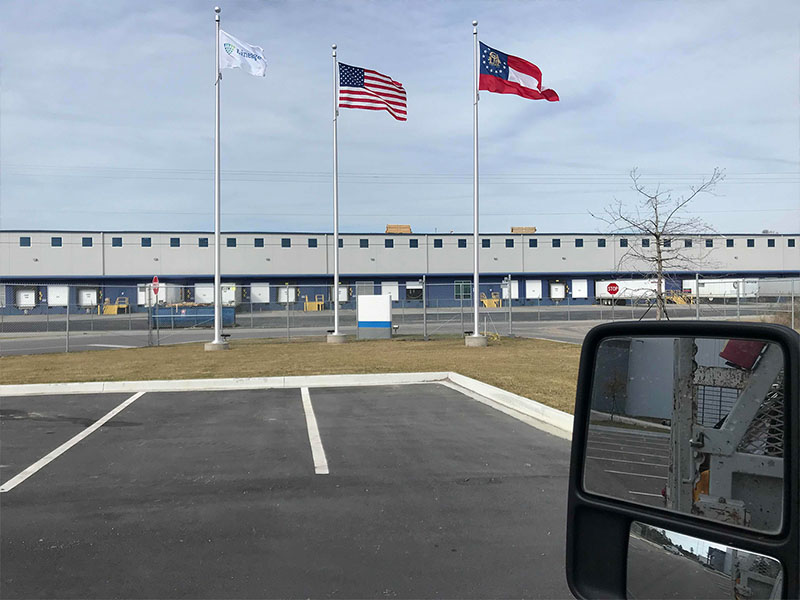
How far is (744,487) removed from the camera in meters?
1.61

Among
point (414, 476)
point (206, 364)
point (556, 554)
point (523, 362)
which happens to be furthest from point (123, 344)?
point (556, 554)

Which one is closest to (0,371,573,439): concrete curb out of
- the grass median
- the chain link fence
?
the grass median

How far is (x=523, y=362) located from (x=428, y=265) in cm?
4525

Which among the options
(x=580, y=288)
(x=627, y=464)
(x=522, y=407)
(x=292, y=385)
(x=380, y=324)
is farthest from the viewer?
(x=580, y=288)

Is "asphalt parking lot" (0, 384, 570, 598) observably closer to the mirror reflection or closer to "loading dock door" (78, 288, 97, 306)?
the mirror reflection

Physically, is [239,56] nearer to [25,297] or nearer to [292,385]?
[292,385]

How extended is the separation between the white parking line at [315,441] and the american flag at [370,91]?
13247 millimetres

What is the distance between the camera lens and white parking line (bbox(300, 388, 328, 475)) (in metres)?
6.91

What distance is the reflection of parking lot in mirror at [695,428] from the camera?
1580 mm

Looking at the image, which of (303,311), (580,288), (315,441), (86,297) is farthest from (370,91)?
(580,288)

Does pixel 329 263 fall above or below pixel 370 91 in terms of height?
below

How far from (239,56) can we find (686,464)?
22.7m

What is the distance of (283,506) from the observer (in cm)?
566

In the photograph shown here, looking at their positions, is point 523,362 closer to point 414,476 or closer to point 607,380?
point 414,476
